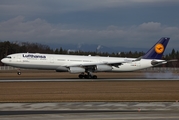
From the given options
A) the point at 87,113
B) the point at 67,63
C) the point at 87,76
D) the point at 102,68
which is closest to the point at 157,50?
the point at 102,68

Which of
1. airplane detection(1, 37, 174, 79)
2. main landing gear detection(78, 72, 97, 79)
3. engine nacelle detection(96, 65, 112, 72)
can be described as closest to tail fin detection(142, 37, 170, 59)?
airplane detection(1, 37, 174, 79)

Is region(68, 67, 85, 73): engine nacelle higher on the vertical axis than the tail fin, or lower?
lower

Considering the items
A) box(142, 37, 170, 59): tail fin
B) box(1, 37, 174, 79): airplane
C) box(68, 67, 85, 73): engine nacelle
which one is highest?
box(142, 37, 170, 59): tail fin

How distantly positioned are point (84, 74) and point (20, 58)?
32.1 ft

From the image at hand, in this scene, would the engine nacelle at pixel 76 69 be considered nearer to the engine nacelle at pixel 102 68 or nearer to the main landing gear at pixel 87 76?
the main landing gear at pixel 87 76

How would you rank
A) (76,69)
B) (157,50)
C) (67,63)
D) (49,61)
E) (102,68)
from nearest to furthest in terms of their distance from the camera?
1. (76,69)
2. (49,61)
3. (102,68)
4. (67,63)
5. (157,50)

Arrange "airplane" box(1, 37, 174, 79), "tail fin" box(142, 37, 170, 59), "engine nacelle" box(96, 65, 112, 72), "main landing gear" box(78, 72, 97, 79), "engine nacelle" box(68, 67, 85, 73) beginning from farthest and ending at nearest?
"tail fin" box(142, 37, 170, 59)
"main landing gear" box(78, 72, 97, 79)
"engine nacelle" box(96, 65, 112, 72)
"airplane" box(1, 37, 174, 79)
"engine nacelle" box(68, 67, 85, 73)

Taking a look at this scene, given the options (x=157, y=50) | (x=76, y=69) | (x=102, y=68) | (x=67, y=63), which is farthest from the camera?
(x=157, y=50)

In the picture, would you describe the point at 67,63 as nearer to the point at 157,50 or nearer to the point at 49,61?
the point at 49,61

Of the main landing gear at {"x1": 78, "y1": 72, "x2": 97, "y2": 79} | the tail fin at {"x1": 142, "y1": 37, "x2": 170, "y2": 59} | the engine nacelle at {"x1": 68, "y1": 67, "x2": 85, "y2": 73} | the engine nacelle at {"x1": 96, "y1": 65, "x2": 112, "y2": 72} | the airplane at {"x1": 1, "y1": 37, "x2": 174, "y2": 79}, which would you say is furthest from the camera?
the tail fin at {"x1": 142, "y1": 37, "x2": 170, "y2": 59}

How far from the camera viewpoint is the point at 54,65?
1998 inches

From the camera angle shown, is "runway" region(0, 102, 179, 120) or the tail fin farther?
the tail fin

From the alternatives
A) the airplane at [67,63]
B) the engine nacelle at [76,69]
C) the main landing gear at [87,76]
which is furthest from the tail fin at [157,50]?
the engine nacelle at [76,69]

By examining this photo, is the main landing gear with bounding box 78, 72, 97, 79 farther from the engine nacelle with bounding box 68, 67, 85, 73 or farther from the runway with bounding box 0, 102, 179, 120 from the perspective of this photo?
the runway with bounding box 0, 102, 179, 120
